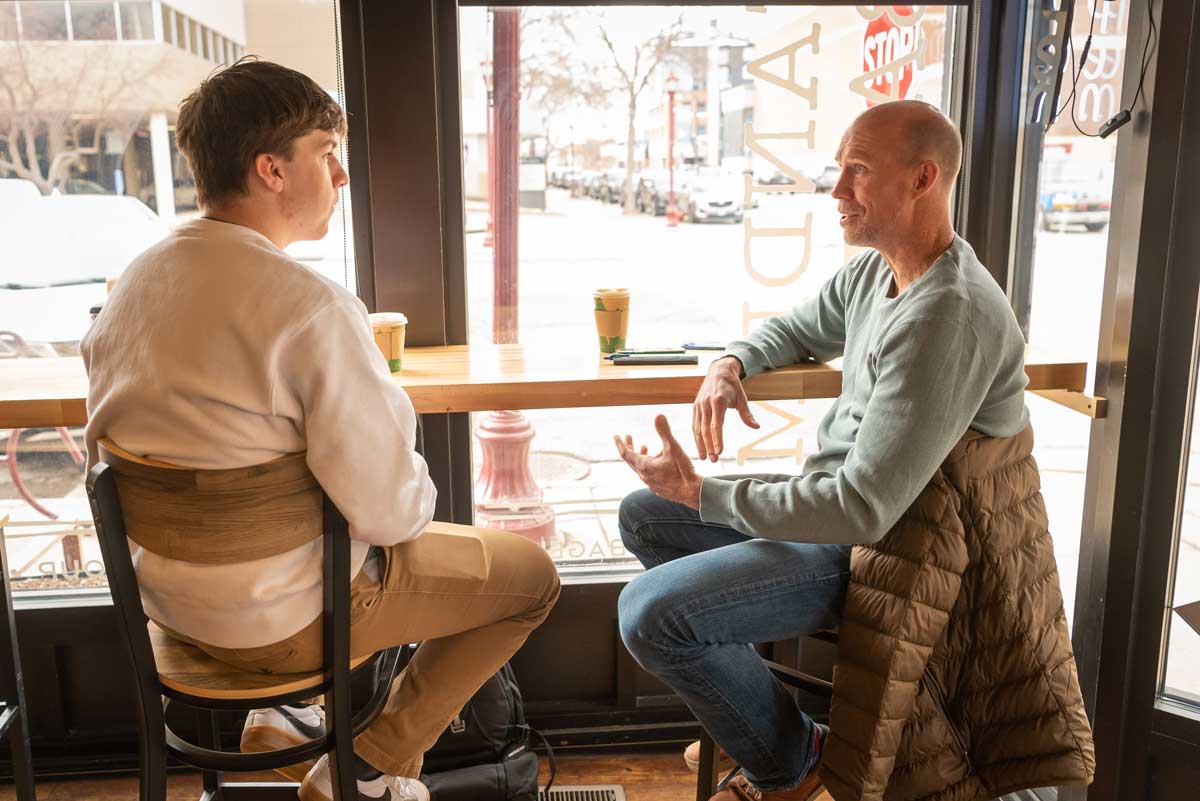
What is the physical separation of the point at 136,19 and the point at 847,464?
69.2 inches

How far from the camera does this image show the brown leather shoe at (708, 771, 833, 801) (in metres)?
1.71

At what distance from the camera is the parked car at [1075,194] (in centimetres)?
201

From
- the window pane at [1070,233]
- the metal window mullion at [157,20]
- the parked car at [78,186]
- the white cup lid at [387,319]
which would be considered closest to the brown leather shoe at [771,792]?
the window pane at [1070,233]

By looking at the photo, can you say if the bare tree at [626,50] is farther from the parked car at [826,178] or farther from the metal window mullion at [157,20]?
the metal window mullion at [157,20]

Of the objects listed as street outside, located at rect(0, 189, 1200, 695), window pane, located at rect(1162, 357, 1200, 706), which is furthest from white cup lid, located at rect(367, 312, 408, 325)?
window pane, located at rect(1162, 357, 1200, 706)

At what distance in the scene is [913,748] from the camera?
62.1 inches

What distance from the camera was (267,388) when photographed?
53.1 inches

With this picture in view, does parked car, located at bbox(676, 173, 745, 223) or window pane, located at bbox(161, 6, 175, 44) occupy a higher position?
window pane, located at bbox(161, 6, 175, 44)

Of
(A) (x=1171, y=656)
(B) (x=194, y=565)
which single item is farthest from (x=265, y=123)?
(A) (x=1171, y=656)

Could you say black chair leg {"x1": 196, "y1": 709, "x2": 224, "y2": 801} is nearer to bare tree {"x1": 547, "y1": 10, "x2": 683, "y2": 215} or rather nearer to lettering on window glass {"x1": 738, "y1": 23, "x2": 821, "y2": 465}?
lettering on window glass {"x1": 738, "y1": 23, "x2": 821, "y2": 465}

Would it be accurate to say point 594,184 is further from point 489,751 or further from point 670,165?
point 489,751

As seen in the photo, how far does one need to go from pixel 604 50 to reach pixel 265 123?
1053 mm

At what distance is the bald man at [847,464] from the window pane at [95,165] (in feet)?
3.78

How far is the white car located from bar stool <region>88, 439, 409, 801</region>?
3.30ft
